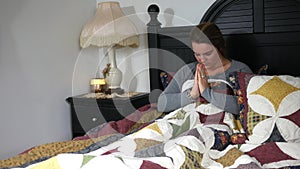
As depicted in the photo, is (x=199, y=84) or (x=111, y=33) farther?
(x=111, y=33)

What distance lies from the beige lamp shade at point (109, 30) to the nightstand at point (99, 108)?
0.40 metres

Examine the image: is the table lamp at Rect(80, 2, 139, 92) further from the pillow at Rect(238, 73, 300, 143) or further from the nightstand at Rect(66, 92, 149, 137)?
the pillow at Rect(238, 73, 300, 143)

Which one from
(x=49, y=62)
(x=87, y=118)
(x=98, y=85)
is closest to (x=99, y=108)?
(x=87, y=118)

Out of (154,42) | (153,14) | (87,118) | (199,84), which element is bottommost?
(87,118)

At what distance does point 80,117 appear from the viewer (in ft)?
9.50

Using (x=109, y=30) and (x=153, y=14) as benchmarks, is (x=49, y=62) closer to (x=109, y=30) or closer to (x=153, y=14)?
(x=109, y=30)

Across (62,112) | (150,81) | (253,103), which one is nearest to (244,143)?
(253,103)

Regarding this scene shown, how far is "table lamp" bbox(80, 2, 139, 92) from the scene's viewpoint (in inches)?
111

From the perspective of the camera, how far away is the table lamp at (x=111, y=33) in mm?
2824

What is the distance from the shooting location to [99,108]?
2.80 metres

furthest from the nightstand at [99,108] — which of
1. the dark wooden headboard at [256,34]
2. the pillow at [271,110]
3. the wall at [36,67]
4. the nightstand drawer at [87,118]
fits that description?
the pillow at [271,110]

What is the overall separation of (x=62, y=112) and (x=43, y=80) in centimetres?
33

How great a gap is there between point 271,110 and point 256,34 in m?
0.74

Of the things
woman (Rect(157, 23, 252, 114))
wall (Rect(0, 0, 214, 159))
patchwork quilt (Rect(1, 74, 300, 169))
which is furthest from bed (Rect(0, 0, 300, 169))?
wall (Rect(0, 0, 214, 159))
